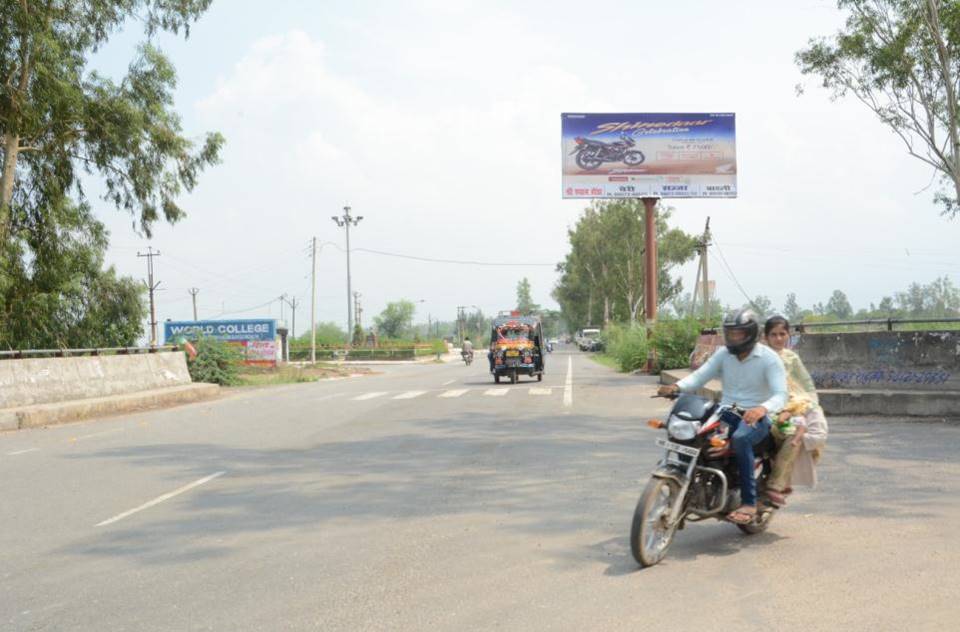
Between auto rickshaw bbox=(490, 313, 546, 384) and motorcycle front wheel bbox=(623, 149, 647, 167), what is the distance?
8.57 m

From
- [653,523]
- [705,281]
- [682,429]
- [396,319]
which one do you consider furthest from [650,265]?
[396,319]

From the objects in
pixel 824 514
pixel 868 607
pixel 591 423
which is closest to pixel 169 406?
pixel 591 423

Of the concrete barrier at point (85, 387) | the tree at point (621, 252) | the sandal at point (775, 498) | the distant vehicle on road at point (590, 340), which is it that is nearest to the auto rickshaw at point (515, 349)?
the concrete barrier at point (85, 387)

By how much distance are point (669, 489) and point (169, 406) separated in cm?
1756

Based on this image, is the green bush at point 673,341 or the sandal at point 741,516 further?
the green bush at point 673,341

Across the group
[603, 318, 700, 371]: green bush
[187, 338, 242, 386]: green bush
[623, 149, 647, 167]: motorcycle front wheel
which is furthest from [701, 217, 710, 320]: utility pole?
[187, 338, 242, 386]: green bush

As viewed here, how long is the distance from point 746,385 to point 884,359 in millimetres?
9838

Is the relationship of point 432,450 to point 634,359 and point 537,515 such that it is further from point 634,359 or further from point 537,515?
point 634,359

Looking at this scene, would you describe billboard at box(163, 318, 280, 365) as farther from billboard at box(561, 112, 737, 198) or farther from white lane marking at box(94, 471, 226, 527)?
white lane marking at box(94, 471, 226, 527)

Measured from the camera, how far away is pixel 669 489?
565cm

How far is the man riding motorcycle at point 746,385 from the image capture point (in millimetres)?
5934

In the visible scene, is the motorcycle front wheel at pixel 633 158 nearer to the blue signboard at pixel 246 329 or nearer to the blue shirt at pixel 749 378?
the blue signboard at pixel 246 329

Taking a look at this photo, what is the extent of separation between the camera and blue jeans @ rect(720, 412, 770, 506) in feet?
19.4

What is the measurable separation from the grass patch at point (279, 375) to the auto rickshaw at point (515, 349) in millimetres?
9449
